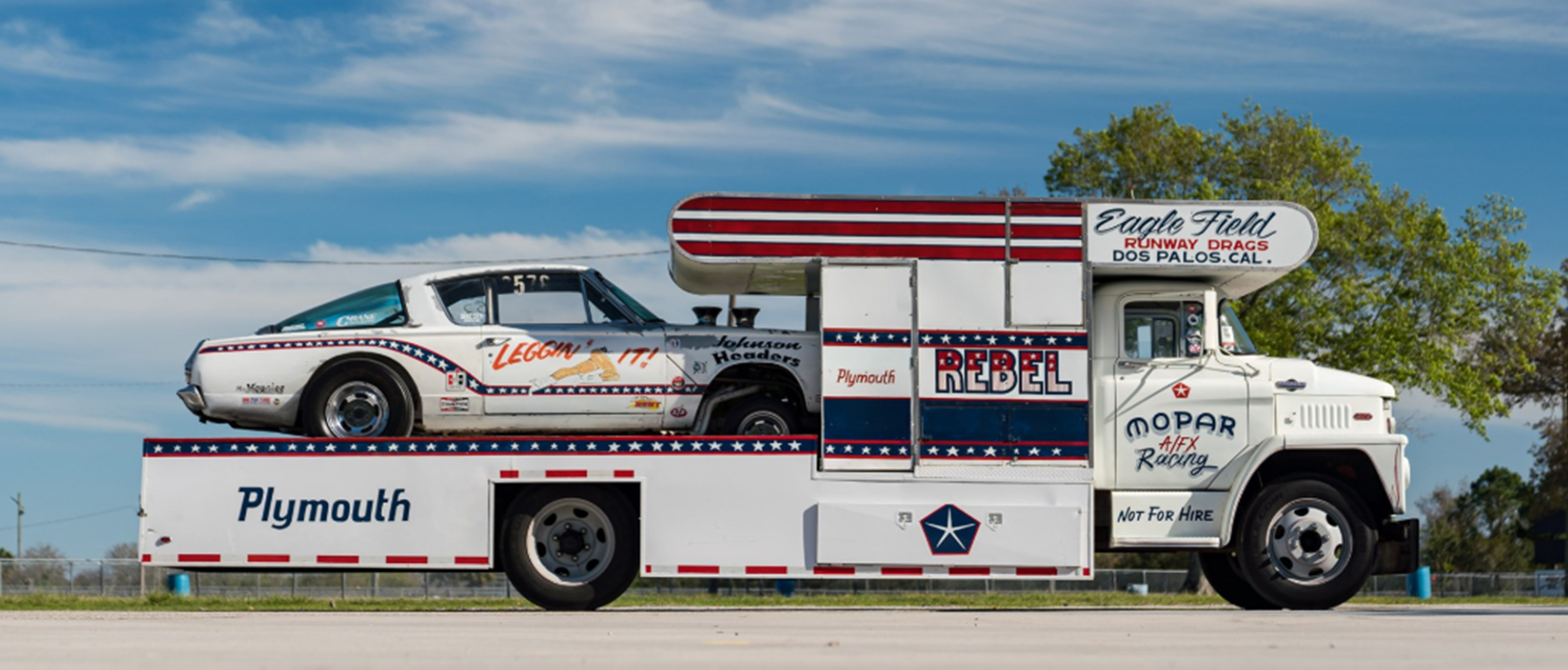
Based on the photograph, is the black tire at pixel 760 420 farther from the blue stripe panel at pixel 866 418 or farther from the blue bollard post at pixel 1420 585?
the blue bollard post at pixel 1420 585

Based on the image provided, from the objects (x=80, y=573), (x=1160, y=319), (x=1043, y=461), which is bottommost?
(x=80, y=573)

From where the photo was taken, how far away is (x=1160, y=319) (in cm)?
1430

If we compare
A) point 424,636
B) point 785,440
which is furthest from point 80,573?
point 424,636

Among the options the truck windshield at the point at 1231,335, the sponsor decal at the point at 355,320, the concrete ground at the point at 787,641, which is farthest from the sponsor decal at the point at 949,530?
the sponsor decal at the point at 355,320

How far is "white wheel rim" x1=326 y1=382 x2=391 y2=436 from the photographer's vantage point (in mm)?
13945

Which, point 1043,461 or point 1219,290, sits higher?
point 1219,290

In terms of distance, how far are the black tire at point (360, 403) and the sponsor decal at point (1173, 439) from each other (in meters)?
5.95

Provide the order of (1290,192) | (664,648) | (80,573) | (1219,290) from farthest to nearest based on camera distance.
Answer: (1290,192), (80,573), (1219,290), (664,648)

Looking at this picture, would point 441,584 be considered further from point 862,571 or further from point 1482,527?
point 1482,527

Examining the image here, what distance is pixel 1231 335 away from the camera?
14.5 metres

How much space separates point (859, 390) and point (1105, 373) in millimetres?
2108

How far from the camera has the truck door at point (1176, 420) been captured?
14.0 metres

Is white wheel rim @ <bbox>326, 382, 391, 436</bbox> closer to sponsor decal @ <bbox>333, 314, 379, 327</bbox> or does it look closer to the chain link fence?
sponsor decal @ <bbox>333, 314, 379, 327</bbox>

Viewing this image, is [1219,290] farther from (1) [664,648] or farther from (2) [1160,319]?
(1) [664,648]
